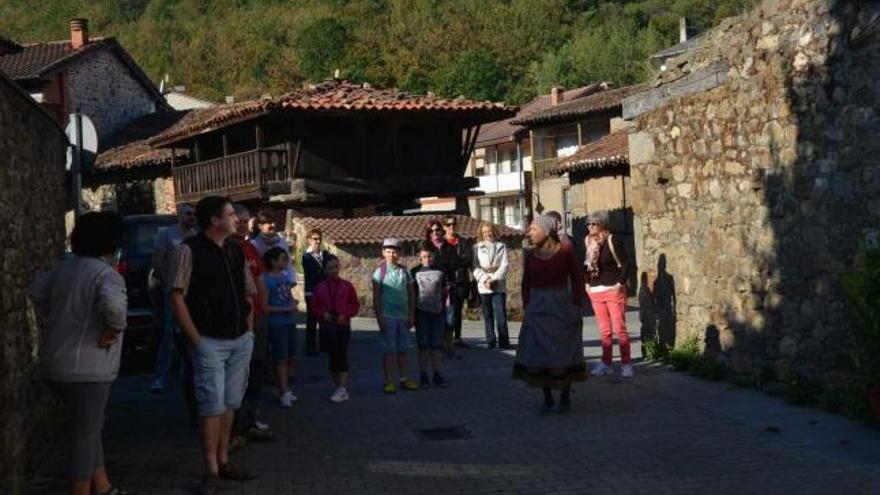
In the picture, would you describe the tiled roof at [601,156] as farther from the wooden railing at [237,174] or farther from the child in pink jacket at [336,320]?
the child in pink jacket at [336,320]

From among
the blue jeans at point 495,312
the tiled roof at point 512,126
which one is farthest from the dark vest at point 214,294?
the tiled roof at point 512,126

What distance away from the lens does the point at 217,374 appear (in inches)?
236

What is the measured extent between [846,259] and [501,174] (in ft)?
145

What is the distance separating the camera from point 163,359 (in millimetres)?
9961

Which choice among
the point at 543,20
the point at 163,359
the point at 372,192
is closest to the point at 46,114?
the point at 163,359

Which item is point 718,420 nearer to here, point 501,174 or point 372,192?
point 372,192

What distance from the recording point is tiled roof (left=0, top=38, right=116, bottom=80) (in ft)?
114

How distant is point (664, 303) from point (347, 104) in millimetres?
16365

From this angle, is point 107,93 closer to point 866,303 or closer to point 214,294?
point 214,294

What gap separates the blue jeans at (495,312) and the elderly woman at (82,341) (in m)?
7.97

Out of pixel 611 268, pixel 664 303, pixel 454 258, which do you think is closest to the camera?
pixel 611 268

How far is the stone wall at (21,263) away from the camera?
5.78 m

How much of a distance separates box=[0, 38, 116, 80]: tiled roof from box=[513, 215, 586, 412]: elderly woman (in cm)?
2944

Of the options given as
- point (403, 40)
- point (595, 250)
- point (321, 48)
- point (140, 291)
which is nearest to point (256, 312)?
point (595, 250)
